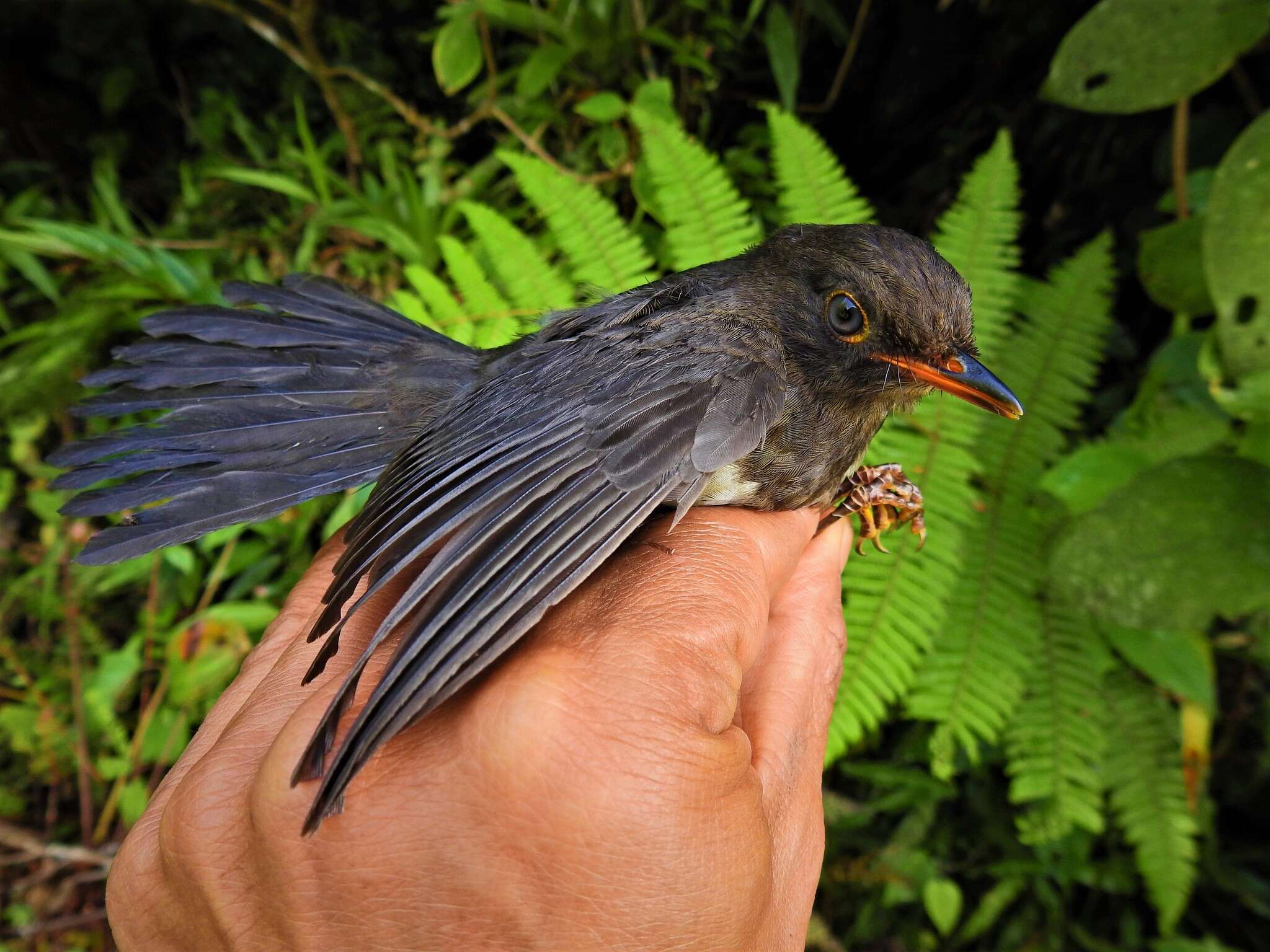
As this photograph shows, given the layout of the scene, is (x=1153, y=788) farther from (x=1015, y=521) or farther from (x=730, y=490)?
(x=730, y=490)

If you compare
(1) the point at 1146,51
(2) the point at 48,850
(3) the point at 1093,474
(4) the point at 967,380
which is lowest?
(2) the point at 48,850

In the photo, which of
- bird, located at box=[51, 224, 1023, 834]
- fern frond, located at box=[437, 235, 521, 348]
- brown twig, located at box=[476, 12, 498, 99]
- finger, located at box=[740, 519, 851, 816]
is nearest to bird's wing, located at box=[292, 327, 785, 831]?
bird, located at box=[51, 224, 1023, 834]

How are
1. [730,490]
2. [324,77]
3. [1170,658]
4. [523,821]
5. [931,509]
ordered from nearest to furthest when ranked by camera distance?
[523,821]
[730,490]
[1170,658]
[931,509]
[324,77]

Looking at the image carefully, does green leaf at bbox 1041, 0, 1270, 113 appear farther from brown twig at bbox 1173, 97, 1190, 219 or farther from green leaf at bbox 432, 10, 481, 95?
green leaf at bbox 432, 10, 481, 95

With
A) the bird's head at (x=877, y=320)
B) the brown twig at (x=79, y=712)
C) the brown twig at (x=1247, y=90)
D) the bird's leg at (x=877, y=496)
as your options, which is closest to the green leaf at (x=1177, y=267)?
the bird's head at (x=877, y=320)

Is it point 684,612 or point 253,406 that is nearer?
point 684,612

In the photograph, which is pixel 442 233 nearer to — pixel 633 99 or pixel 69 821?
pixel 633 99

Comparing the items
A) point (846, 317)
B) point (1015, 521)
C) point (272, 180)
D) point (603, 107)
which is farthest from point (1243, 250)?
point (272, 180)
